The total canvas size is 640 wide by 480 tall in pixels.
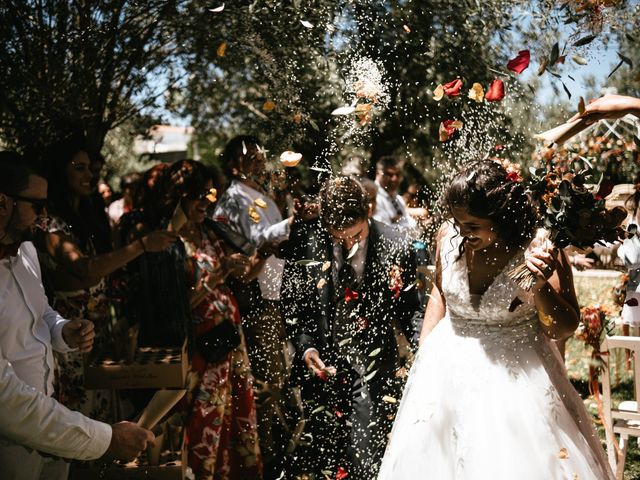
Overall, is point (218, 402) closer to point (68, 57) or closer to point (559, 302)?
point (559, 302)

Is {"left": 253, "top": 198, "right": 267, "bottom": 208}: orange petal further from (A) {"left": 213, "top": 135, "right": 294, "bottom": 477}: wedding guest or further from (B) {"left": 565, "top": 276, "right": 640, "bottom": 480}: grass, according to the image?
(B) {"left": 565, "top": 276, "right": 640, "bottom": 480}: grass

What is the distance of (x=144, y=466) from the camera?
2492mm

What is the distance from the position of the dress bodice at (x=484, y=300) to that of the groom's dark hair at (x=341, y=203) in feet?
1.94

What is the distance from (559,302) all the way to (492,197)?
410 millimetres

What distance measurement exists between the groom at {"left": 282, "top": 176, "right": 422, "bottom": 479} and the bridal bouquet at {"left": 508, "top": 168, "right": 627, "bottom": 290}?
110cm

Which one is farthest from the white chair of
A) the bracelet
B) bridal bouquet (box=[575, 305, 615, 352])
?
the bracelet

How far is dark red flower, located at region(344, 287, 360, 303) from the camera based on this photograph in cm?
325

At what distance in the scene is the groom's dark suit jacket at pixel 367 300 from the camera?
325 centimetres

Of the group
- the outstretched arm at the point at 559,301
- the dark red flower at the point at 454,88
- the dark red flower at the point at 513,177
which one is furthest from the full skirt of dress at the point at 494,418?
the dark red flower at the point at 454,88

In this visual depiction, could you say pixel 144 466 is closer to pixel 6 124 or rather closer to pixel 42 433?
pixel 42 433

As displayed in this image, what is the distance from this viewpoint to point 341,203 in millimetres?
3172

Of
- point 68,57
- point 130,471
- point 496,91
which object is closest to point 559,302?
point 496,91

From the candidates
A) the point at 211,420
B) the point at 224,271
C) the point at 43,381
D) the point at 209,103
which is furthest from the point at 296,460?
the point at 209,103

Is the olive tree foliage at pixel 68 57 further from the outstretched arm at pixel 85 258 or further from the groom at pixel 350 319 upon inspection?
the groom at pixel 350 319
